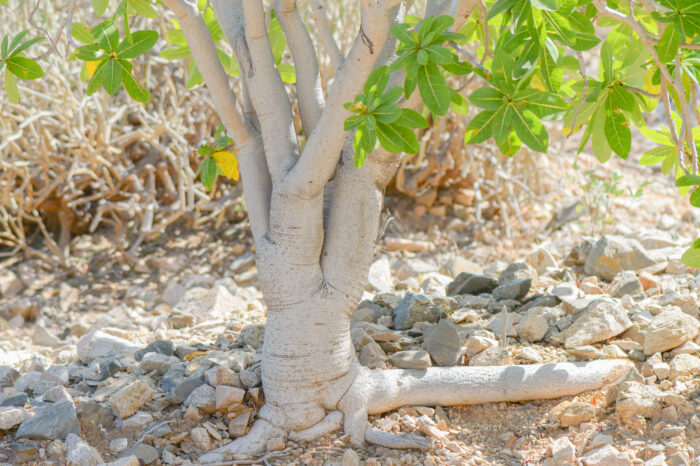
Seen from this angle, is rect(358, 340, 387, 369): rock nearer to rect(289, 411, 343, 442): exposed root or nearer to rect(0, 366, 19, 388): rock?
rect(289, 411, 343, 442): exposed root

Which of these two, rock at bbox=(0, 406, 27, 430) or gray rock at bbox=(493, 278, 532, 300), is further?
gray rock at bbox=(493, 278, 532, 300)

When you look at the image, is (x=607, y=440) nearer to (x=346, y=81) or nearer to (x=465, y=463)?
(x=465, y=463)

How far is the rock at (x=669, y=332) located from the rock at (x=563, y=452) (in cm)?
68

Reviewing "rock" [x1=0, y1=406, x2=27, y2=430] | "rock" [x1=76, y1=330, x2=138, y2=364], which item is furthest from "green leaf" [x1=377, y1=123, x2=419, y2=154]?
"rock" [x1=76, y1=330, x2=138, y2=364]

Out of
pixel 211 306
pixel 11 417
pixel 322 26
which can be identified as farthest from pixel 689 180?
pixel 211 306

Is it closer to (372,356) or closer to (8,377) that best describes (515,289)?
(372,356)

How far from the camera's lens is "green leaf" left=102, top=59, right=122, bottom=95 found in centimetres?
222

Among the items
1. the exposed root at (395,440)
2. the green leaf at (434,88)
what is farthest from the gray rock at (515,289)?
the green leaf at (434,88)

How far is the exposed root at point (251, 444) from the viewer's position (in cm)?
228

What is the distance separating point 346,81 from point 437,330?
1.17 meters

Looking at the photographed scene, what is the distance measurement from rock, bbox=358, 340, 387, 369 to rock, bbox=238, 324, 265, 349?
507 millimetres

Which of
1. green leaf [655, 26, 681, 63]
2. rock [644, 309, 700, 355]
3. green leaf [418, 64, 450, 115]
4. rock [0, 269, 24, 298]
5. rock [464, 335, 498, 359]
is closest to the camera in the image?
green leaf [418, 64, 450, 115]

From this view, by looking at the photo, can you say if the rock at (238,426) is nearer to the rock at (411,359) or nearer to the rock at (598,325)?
the rock at (411,359)

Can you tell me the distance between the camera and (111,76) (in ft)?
7.30
